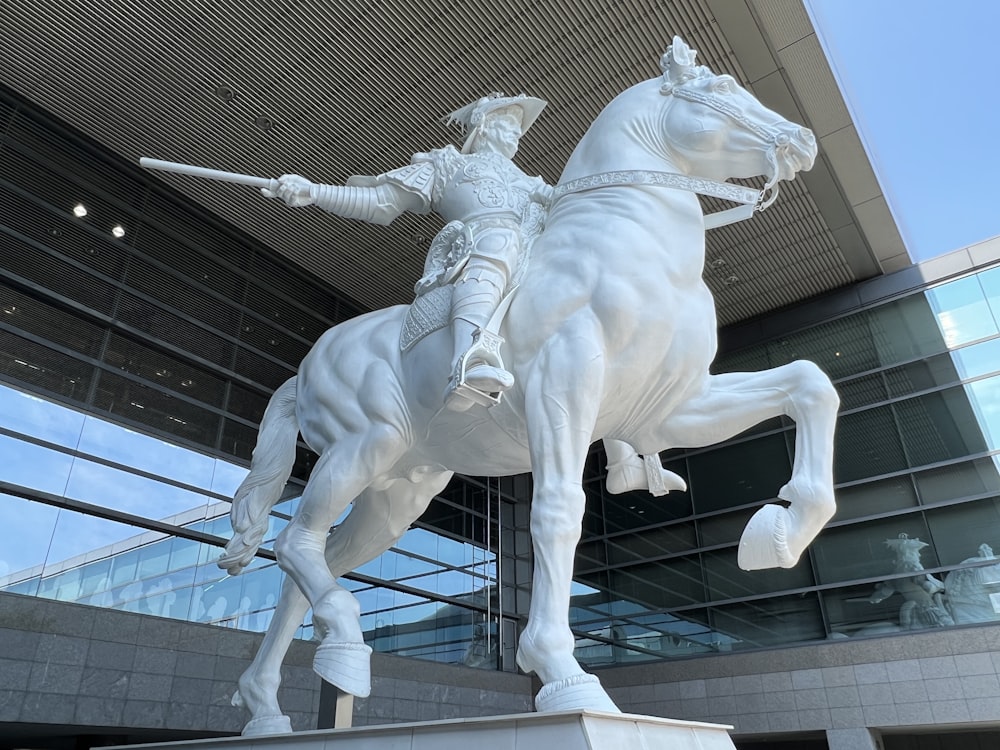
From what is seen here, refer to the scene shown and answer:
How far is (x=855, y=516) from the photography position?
1344 cm

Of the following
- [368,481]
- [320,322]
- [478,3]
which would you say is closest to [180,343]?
[320,322]

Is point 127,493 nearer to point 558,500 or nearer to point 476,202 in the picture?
point 476,202

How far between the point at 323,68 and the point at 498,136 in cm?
646

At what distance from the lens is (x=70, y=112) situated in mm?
10672

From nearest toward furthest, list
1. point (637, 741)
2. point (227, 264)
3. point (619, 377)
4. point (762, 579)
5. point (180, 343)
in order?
1. point (637, 741)
2. point (619, 377)
3. point (180, 343)
4. point (227, 264)
5. point (762, 579)

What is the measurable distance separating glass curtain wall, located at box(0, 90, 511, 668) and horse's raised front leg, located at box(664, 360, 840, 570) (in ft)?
28.8

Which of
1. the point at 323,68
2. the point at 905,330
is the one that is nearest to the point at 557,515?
the point at 323,68

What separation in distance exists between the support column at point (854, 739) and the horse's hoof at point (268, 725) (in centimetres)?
1090

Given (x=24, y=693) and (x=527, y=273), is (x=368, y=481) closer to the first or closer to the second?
(x=527, y=273)

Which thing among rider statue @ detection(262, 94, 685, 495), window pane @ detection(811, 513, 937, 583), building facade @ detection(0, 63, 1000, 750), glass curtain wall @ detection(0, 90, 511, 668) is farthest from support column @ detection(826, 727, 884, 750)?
rider statue @ detection(262, 94, 685, 495)

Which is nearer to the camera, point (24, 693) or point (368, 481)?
point (368, 481)

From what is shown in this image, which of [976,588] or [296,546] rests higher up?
[976,588]

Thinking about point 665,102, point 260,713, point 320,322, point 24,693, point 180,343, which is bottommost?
point 260,713

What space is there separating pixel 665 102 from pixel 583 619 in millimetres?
13525
